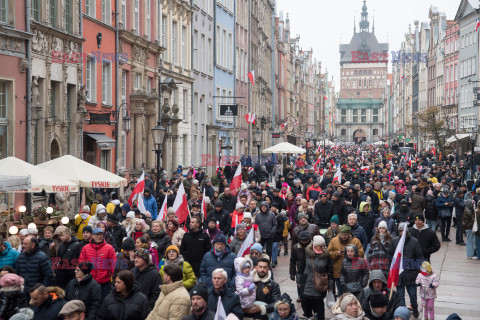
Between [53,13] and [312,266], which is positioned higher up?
[53,13]

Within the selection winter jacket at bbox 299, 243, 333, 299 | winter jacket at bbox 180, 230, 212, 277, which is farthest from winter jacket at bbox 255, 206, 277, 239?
winter jacket at bbox 299, 243, 333, 299

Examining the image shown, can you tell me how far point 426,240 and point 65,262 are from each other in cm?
610

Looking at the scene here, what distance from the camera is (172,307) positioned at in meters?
8.45

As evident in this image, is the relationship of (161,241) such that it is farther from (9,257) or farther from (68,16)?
(68,16)

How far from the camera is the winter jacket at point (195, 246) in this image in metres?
12.6

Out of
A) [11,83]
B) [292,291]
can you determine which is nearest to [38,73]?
[11,83]

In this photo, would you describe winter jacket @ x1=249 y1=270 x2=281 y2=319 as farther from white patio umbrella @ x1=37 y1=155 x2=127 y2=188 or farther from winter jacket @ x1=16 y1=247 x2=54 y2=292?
white patio umbrella @ x1=37 y1=155 x2=127 y2=188

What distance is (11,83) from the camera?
792 inches

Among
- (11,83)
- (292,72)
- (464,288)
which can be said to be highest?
(292,72)

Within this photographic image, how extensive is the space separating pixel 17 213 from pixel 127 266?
6.94 metres

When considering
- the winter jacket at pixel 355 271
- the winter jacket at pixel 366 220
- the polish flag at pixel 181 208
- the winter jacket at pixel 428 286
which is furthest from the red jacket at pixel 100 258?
the polish flag at pixel 181 208

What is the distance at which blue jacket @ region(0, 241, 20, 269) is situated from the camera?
34.8ft

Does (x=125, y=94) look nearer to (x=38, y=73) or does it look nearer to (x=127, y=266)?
(x=38, y=73)

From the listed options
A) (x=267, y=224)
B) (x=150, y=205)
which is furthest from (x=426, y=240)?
(x=150, y=205)
